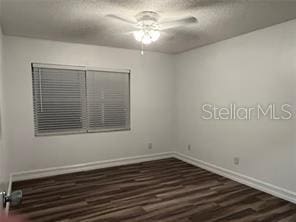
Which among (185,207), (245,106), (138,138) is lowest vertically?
(185,207)

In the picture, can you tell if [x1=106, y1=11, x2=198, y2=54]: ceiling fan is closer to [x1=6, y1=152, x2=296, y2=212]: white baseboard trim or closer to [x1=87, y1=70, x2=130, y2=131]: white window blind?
[x1=87, y1=70, x2=130, y2=131]: white window blind

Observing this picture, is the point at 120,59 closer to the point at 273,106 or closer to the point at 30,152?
the point at 30,152

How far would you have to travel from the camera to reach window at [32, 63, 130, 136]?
144 inches

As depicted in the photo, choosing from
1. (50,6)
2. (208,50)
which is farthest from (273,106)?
(50,6)

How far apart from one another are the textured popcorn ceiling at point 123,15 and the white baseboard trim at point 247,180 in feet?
7.41

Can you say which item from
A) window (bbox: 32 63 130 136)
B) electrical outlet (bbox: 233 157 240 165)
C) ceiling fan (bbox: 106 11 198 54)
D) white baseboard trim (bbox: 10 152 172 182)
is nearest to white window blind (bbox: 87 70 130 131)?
window (bbox: 32 63 130 136)

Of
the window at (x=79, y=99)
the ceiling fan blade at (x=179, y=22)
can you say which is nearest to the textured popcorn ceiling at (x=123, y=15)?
the ceiling fan blade at (x=179, y=22)

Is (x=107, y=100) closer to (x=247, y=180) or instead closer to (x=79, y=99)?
(x=79, y=99)

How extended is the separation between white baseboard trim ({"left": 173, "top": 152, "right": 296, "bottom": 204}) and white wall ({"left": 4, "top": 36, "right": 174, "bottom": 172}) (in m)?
0.86

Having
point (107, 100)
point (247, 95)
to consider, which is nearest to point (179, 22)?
point (247, 95)

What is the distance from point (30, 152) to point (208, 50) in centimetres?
365

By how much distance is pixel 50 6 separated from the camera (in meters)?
2.32

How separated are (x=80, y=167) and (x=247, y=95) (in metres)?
3.17

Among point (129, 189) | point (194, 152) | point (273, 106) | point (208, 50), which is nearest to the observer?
point (273, 106)
